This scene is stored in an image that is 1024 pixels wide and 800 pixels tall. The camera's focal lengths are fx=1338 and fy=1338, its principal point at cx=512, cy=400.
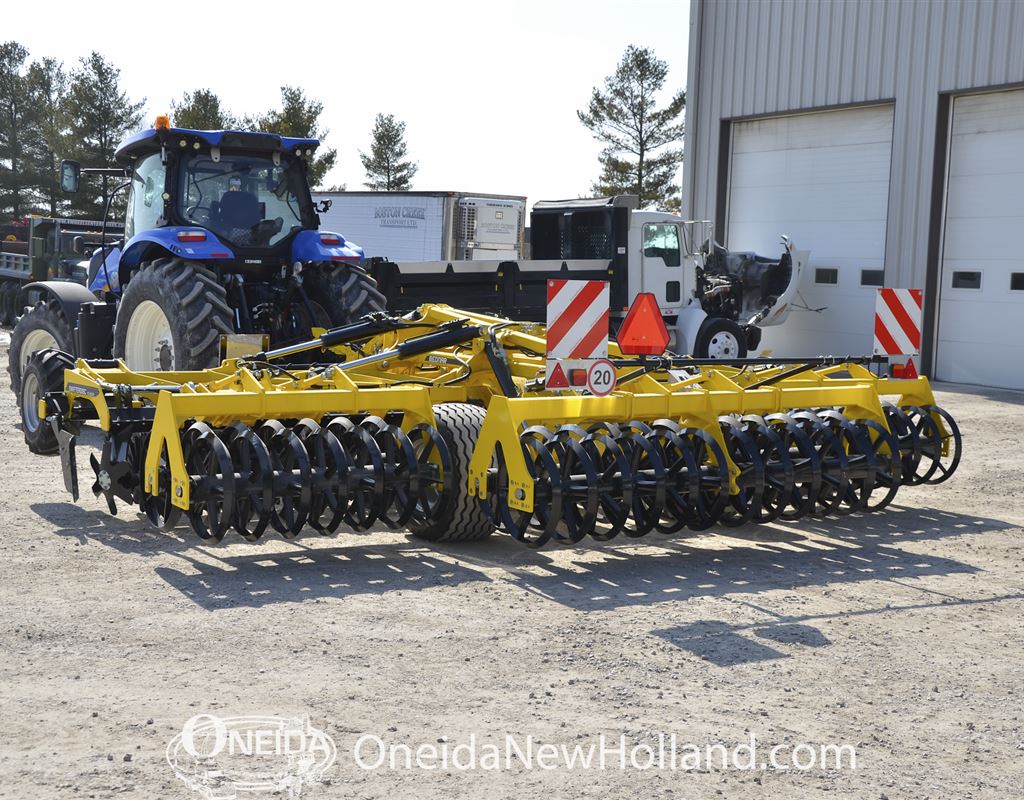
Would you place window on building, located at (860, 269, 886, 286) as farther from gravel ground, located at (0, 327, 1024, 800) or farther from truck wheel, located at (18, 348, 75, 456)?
truck wheel, located at (18, 348, 75, 456)

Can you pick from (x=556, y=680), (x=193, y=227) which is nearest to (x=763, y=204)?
(x=193, y=227)

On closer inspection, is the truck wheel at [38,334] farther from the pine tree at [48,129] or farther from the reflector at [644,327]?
the pine tree at [48,129]

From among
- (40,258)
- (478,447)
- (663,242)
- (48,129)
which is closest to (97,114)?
(48,129)

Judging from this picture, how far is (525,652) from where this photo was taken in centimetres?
518

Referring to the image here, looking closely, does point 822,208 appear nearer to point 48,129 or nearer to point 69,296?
point 69,296

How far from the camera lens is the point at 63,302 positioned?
36.9 feet

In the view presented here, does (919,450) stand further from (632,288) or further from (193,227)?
(632,288)

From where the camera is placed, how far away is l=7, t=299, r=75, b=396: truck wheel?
11180mm

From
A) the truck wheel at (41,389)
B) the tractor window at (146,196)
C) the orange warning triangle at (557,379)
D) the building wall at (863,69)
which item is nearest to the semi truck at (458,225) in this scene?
the building wall at (863,69)

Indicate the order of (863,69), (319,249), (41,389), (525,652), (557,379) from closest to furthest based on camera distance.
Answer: (525,652), (557,379), (41,389), (319,249), (863,69)

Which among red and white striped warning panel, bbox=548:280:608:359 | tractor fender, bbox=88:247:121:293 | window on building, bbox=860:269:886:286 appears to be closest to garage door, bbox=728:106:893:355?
window on building, bbox=860:269:886:286

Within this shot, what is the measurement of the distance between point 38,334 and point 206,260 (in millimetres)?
2076

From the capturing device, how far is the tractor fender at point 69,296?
11.2 meters

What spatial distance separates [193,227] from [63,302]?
1.55 metres
